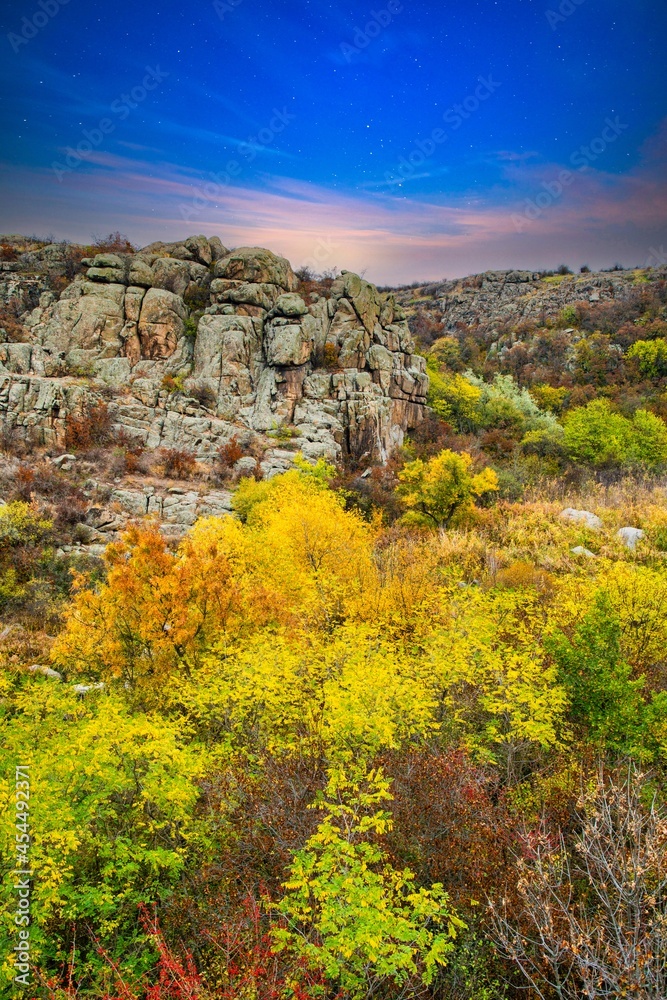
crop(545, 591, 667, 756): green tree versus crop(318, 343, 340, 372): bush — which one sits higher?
crop(318, 343, 340, 372): bush

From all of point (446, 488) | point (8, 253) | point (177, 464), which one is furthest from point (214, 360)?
point (446, 488)

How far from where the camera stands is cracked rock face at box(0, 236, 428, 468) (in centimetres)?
3566

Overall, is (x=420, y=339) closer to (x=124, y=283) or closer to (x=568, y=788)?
(x=124, y=283)

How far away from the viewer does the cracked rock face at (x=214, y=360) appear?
1404 inches

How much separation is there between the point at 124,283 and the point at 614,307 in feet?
223

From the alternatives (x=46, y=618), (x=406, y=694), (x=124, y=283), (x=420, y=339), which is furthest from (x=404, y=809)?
(x=420, y=339)

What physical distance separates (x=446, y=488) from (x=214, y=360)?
22.8 meters

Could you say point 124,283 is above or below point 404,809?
above

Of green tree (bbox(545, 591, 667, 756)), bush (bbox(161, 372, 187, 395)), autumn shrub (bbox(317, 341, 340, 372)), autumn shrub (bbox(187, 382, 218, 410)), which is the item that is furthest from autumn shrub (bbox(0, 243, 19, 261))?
green tree (bbox(545, 591, 667, 756))

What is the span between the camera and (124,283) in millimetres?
40844

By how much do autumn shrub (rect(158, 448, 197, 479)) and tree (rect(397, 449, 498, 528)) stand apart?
567 inches

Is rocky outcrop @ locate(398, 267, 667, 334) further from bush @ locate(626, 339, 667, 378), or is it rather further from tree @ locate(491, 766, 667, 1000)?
tree @ locate(491, 766, 667, 1000)

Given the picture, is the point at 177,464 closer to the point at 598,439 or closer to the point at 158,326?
the point at 158,326

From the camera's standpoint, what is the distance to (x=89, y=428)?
33312 millimetres
